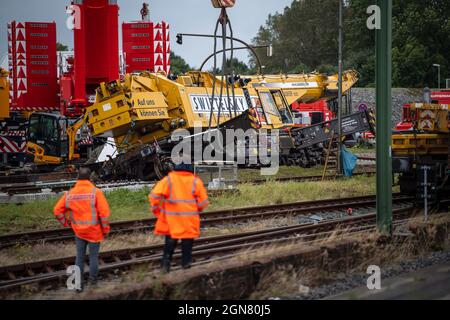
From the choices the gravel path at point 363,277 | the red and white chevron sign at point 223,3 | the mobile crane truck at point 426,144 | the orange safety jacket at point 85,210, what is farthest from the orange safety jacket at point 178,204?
the red and white chevron sign at point 223,3

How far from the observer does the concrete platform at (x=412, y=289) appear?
798 centimetres

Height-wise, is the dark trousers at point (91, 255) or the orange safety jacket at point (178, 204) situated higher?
the orange safety jacket at point (178, 204)

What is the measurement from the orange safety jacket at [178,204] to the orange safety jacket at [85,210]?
812mm

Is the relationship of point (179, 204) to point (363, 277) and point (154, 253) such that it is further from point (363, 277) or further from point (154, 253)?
point (154, 253)

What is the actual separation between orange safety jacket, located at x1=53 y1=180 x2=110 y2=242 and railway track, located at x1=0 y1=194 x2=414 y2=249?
3683 millimetres

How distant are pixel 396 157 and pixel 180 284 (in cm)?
915

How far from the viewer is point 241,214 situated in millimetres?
15805

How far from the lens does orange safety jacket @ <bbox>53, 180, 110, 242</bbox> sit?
27.9 ft

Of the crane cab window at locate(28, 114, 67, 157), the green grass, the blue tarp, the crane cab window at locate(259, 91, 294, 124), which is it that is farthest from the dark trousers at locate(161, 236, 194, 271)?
the crane cab window at locate(28, 114, 67, 157)

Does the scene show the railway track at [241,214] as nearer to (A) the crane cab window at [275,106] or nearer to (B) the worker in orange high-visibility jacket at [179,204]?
(B) the worker in orange high-visibility jacket at [179,204]

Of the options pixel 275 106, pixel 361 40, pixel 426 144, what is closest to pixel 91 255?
pixel 426 144

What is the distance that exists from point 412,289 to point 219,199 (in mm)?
9981

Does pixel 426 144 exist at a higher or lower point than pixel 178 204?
higher
